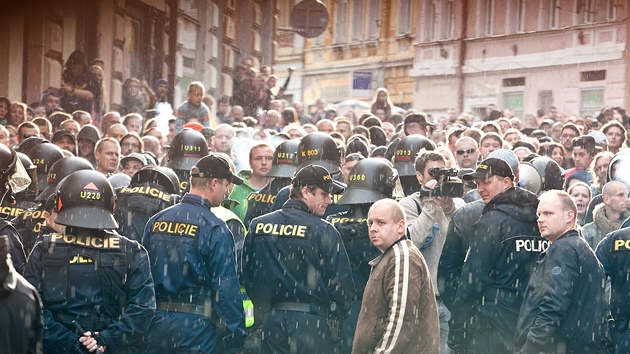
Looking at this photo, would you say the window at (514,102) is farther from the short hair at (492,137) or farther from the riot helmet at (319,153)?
the riot helmet at (319,153)

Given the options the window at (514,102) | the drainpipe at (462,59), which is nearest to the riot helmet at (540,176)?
the window at (514,102)

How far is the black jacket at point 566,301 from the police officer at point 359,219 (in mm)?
1374

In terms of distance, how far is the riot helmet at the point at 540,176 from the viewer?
9617mm

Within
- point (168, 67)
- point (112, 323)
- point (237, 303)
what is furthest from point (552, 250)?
point (168, 67)

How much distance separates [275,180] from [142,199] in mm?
1652

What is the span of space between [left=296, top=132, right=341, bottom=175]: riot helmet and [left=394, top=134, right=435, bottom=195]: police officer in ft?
2.11

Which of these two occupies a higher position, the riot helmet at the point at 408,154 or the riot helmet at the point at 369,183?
the riot helmet at the point at 408,154

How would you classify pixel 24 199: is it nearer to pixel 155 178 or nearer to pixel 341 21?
pixel 155 178

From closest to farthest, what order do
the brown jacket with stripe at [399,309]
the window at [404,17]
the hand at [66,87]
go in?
the brown jacket with stripe at [399,309] → the hand at [66,87] → the window at [404,17]

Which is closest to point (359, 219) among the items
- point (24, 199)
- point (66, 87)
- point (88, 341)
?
point (88, 341)

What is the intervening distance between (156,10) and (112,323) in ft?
67.9

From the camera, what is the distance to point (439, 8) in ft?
115

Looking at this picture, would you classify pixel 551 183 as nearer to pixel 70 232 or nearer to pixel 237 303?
pixel 237 303

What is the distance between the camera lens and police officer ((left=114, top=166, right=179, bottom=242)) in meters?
8.87
